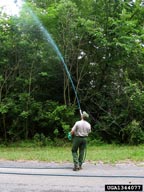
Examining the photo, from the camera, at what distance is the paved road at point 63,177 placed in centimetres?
671

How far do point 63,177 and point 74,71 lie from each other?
10444 mm

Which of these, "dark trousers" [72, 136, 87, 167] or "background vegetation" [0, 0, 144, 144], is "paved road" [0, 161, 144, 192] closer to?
"dark trousers" [72, 136, 87, 167]

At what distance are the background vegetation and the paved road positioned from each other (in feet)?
22.6

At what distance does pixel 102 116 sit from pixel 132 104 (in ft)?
6.03

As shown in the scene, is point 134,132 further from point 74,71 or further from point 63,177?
point 63,177

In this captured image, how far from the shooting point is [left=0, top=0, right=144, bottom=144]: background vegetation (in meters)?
16.0

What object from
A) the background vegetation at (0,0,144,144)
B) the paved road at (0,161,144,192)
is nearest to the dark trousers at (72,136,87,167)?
the paved road at (0,161,144,192)

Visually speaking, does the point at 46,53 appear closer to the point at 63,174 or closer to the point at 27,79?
the point at 27,79

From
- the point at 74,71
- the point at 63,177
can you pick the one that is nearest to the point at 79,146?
the point at 63,177

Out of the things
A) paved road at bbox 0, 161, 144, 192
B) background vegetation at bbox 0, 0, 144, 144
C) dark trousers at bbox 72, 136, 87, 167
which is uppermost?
background vegetation at bbox 0, 0, 144, 144

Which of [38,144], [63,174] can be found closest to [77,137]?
[63,174]

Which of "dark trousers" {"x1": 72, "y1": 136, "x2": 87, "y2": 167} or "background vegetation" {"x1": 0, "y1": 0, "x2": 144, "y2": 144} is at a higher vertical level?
"background vegetation" {"x1": 0, "y1": 0, "x2": 144, "y2": 144}

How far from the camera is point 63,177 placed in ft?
25.5

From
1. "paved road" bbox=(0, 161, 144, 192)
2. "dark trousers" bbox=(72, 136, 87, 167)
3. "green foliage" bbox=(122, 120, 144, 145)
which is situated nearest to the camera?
"paved road" bbox=(0, 161, 144, 192)
